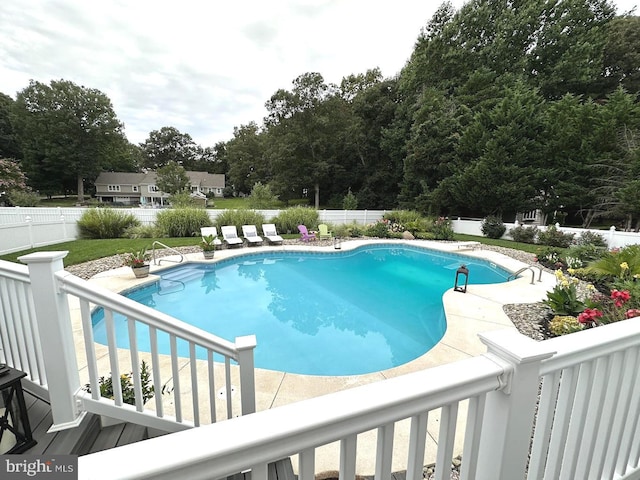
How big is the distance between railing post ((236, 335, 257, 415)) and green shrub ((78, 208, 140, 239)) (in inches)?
478

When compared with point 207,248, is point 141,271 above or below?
below

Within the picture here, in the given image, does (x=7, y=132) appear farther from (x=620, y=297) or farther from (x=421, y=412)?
(x=620, y=297)

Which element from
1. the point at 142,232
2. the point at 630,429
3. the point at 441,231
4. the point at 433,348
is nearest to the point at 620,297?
the point at 433,348

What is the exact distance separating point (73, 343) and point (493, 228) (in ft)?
55.5

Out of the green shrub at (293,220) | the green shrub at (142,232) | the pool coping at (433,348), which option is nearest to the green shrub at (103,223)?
the green shrub at (142,232)

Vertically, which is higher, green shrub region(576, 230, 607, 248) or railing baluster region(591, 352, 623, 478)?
railing baluster region(591, 352, 623, 478)

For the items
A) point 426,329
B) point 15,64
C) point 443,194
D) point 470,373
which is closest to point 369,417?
point 470,373

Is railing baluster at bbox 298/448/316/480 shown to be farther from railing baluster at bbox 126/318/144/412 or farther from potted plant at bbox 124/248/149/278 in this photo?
potted plant at bbox 124/248/149/278

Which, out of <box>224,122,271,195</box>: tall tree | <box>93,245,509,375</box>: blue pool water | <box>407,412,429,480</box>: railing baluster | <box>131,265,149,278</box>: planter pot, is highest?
<box>224,122,271,195</box>: tall tree

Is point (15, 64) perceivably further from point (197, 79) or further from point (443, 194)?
point (443, 194)

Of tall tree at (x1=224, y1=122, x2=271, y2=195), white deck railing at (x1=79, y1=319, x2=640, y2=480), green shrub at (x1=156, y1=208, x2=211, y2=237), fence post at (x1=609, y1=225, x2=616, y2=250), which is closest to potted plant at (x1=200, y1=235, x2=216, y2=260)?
green shrub at (x1=156, y1=208, x2=211, y2=237)

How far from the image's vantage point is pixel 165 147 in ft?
173

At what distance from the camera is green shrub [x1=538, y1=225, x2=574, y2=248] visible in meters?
11.8

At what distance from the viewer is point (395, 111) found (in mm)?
22641
